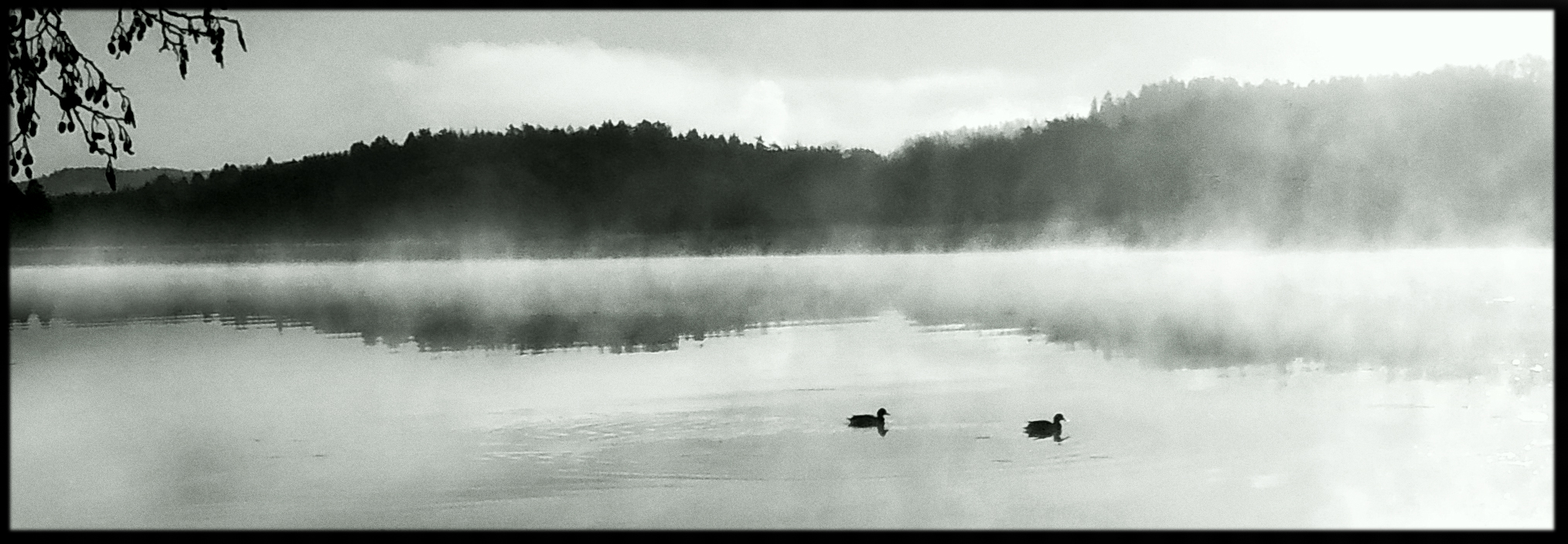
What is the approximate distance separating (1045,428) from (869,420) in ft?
2.91

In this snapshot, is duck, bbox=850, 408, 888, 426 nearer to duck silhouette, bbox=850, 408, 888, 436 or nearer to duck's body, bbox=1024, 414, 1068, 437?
duck silhouette, bbox=850, 408, 888, 436

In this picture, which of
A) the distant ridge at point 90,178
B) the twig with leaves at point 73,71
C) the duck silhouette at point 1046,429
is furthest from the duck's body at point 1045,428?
the distant ridge at point 90,178

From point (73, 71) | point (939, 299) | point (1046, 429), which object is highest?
point (73, 71)

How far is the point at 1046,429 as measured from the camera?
688cm

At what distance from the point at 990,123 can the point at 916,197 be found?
2.32m

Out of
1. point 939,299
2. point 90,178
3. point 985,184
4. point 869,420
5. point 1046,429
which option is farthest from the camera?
point 939,299

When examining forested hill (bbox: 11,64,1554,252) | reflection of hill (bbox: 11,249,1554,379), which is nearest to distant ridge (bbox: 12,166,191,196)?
forested hill (bbox: 11,64,1554,252)

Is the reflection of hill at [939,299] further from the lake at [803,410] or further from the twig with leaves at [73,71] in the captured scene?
the twig with leaves at [73,71]

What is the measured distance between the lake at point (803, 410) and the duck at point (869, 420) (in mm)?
42

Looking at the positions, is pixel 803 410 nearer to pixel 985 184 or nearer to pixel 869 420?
pixel 869 420

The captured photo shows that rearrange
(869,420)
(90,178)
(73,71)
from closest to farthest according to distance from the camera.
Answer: (73,71)
(869,420)
(90,178)

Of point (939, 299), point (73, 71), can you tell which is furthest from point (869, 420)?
point (939, 299)

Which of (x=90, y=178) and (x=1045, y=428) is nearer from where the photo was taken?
(x=1045, y=428)
